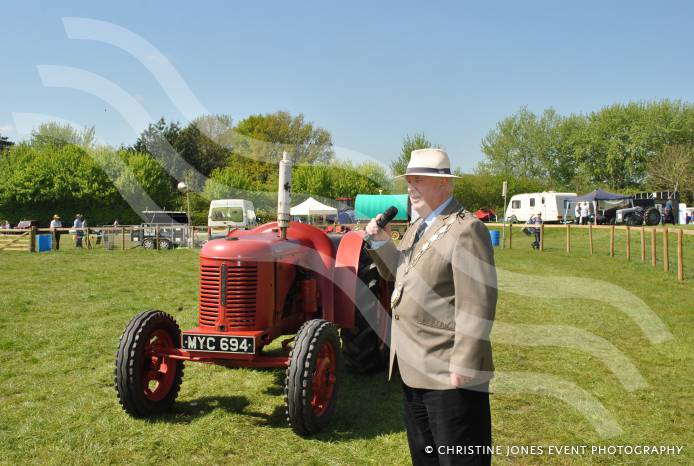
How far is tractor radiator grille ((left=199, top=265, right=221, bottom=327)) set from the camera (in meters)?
4.72

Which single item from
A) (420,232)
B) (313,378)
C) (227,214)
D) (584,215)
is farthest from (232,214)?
(420,232)

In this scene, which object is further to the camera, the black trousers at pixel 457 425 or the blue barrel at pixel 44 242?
the blue barrel at pixel 44 242

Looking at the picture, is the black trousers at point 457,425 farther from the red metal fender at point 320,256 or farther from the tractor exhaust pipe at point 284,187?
the red metal fender at point 320,256

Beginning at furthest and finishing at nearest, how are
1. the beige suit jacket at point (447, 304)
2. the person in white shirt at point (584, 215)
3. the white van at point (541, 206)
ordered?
the white van at point (541, 206) < the person in white shirt at point (584, 215) < the beige suit jacket at point (447, 304)

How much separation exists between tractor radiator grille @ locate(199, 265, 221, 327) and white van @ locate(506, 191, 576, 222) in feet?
123

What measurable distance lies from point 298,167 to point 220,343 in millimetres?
10484

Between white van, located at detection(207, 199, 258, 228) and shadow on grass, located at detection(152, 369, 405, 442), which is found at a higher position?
white van, located at detection(207, 199, 258, 228)

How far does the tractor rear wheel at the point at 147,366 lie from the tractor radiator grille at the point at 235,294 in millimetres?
481

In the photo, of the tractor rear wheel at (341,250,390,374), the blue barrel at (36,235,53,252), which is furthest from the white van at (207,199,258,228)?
the tractor rear wheel at (341,250,390,374)

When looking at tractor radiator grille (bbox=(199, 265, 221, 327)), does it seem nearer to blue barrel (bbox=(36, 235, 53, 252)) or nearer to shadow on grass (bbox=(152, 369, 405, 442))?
shadow on grass (bbox=(152, 369, 405, 442))

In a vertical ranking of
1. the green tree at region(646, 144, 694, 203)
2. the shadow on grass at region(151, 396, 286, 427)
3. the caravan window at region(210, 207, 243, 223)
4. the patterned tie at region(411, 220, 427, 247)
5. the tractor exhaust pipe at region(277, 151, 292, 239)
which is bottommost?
the shadow on grass at region(151, 396, 286, 427)

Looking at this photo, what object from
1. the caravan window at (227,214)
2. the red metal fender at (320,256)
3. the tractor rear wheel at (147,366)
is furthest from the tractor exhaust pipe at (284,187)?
the caravan window at (227,214)

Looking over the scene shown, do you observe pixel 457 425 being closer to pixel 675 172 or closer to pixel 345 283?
pixel 345 283

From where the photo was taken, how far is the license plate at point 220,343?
4.44 metres
